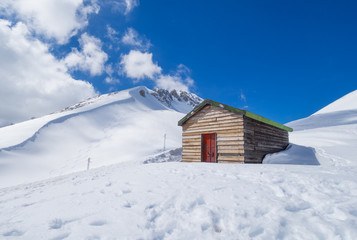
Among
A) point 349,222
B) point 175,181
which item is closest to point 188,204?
point 175,181

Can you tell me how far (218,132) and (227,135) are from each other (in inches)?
25.8

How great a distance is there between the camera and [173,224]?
314cm

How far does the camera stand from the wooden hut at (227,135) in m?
10.8

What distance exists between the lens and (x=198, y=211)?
347 centimetres

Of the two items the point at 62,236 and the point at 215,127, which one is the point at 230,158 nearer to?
the point at 215,127

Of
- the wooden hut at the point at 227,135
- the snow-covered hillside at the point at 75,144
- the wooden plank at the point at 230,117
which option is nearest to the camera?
the wooden hut at the point at 227,135

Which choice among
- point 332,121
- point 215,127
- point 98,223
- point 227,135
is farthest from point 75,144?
point 332,121

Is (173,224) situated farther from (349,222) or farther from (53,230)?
(349,222)

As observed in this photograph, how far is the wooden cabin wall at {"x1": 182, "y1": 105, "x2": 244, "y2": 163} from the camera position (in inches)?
427

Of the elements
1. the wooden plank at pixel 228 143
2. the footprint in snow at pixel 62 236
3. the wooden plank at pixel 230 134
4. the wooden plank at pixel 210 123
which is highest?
the wooden plank at pixel 210 123

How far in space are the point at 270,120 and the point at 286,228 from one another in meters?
11.1

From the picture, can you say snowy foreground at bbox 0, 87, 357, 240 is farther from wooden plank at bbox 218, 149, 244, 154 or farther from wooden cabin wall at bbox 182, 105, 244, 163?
wooden cabin wall at bbox 182, 105, 244, 163

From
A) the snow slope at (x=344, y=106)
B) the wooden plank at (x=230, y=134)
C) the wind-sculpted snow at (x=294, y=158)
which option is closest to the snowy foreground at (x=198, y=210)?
the wooden plank at (x=230, y=134)

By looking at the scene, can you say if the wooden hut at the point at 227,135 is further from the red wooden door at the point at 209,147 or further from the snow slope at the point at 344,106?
the snow slope at the point at 344,106
